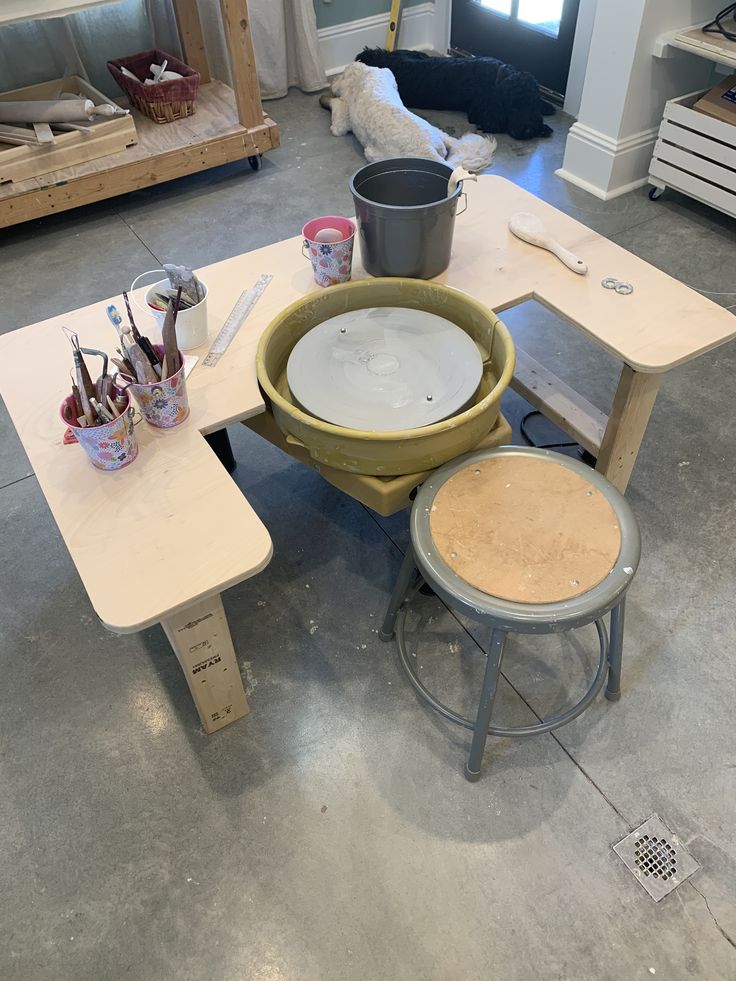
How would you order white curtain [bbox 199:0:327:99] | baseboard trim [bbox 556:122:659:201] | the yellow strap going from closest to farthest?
baseboard trim [bbox 556:122:659:201] < white curtain [bbox 199:0:327:99] < the yellow strap

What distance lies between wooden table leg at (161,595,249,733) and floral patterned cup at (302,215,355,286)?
27.9 inches

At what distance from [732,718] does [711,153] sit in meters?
1.95

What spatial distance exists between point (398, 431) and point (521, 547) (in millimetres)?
271

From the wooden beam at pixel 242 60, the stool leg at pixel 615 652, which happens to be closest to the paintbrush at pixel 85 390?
the stool leg at pixel 615 652

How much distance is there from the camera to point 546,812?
4.37ft

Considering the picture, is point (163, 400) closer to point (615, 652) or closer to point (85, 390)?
point (85, 390)

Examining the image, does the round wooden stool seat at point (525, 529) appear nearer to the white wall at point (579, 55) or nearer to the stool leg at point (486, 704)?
the stool leg at point (486, 704)

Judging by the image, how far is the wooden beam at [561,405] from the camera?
1638 mm

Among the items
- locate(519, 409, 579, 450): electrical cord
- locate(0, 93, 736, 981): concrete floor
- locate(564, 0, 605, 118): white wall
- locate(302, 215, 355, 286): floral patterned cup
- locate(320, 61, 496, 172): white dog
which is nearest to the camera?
locate(0, 93, 736, 981): concrete floor

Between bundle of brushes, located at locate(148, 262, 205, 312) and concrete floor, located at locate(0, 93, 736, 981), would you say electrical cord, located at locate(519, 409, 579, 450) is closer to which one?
concrete floor, located at locate(0, 93, 736, 981)

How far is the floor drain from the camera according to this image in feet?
4.10

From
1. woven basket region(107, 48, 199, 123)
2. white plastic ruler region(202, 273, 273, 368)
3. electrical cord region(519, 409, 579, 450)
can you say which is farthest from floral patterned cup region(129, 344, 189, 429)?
woven basket region(107, 48, 199, 123)

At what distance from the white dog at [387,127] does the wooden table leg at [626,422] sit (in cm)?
161

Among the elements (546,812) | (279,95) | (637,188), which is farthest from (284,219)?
(546,812)
